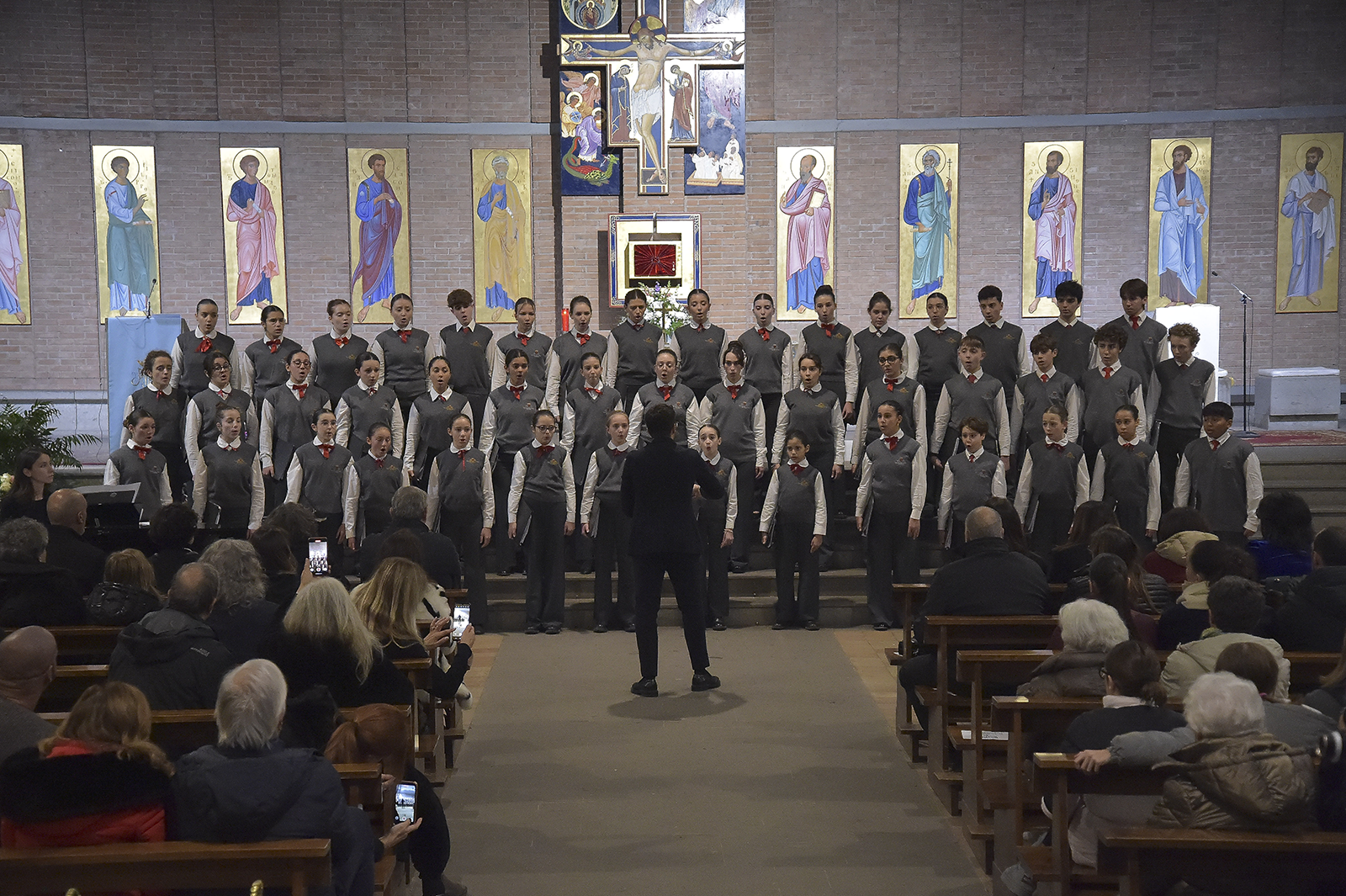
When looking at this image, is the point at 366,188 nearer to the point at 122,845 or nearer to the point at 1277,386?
the point at 1277,386

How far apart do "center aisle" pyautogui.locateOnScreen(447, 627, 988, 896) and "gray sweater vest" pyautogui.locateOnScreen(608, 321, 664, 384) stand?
9.84ft

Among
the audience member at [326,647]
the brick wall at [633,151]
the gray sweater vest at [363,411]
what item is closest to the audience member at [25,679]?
the audience member at [326,647]

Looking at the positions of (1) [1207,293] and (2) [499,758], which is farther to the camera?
(1) [1207,293]

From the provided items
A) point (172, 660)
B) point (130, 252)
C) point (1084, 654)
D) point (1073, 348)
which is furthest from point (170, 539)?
point (130, 252)

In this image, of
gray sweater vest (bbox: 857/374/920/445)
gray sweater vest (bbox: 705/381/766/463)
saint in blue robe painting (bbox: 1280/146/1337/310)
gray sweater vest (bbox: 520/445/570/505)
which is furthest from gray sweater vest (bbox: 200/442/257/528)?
saint in blue robe painting (bbox: 1280/146/1337/310)

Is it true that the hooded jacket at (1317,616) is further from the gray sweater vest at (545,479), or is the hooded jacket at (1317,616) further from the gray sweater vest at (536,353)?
the gray sweater vest at (536,353)

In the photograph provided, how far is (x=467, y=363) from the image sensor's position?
10.5m

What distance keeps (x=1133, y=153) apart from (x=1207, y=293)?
1.79 m

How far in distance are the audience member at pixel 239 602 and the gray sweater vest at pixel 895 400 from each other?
18.2 feet

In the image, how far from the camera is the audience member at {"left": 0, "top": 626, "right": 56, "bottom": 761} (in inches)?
150

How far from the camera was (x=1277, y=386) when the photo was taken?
13.8m

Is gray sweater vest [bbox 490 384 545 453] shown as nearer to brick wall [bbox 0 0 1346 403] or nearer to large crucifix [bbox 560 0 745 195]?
brick wall [bbox 0 0 1346 403]

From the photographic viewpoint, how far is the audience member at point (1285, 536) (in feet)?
20.2

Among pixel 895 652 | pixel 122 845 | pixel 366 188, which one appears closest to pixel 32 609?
pixel 122 845
